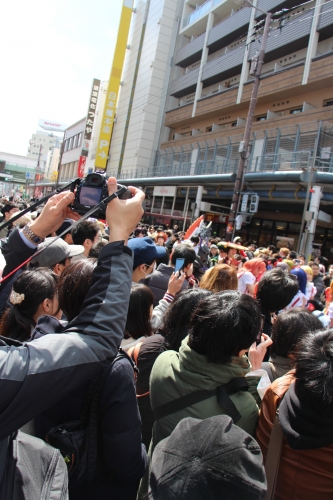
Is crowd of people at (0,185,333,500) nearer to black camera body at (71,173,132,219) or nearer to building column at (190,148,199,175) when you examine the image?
black camera body at (71,173,132,219)

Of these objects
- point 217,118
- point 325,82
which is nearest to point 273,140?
point 325,82

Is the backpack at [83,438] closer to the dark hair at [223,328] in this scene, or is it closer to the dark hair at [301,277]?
the dark hair at [223,328]

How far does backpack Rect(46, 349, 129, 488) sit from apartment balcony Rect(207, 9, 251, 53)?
26764 mm

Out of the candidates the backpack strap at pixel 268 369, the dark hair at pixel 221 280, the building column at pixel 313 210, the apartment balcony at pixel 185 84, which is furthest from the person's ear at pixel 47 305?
the apartment balcony at pixel 185 84

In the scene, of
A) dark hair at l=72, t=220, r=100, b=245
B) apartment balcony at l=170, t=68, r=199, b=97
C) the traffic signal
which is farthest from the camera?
apartment balcony at l=170, t=68, r=199, b=97

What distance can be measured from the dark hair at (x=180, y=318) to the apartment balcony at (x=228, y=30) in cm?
2580

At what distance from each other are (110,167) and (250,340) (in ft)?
116

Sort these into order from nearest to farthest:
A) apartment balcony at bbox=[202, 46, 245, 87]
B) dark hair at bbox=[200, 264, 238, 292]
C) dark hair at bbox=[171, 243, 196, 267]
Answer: dark hair at bbox=[200, 264, 238, 292] → dark hair at bbox=[171, 243, 196, 267] → apartment balcony at bbox=[202, 46, 245, 87]

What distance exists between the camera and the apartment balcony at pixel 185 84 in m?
27.7

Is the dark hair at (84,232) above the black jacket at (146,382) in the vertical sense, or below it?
above

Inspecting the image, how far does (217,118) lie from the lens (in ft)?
85.7

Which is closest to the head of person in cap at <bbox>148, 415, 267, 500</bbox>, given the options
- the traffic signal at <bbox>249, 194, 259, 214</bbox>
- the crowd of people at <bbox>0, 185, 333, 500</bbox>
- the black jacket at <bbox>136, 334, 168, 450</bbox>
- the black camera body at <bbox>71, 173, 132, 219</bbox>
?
the crowd of people at <bbox>0, 185, 333, 500</bbox>

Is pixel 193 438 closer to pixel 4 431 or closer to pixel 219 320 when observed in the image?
pixel 4 431

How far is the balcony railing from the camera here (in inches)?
1048
